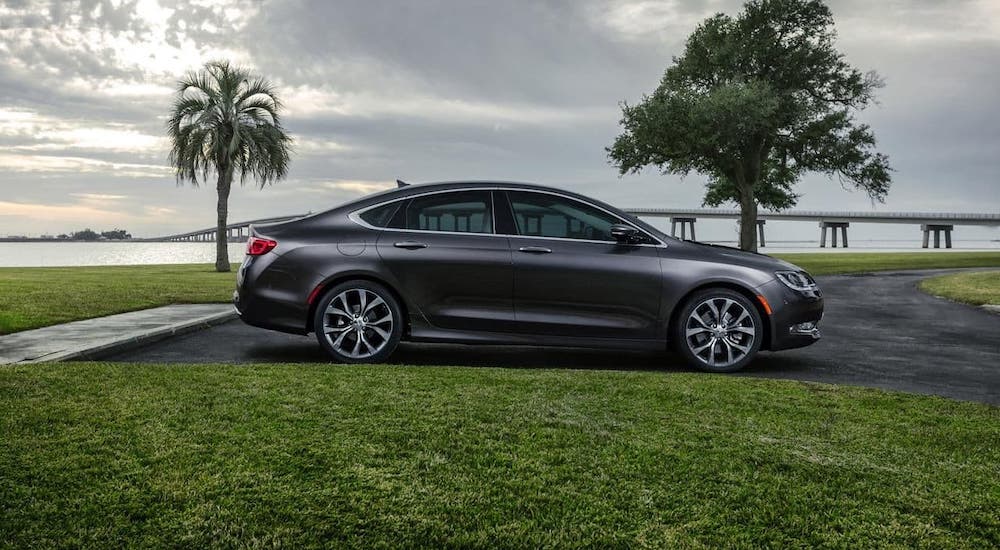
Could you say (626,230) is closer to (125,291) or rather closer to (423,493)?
(423,493)

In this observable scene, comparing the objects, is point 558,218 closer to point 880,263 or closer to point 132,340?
point 132,340

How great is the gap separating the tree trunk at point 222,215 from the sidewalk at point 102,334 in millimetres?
22124

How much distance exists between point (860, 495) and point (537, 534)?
171 centimetres

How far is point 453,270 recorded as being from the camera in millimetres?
7363

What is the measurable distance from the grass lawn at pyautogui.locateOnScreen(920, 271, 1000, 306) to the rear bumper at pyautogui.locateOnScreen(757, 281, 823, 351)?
1062 centimetres

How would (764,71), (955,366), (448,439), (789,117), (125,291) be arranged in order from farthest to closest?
(764,71) → (789,117) → (125,291) → (955,366) → (448,439)

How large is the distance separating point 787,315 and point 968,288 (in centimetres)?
1504

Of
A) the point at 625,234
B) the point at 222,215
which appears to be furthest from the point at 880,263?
the point at 625,234

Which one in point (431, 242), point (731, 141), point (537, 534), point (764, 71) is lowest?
point (537, 534)

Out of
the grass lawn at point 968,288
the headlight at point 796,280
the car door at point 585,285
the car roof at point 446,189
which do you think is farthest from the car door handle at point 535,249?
the grass lawn at point 968,288

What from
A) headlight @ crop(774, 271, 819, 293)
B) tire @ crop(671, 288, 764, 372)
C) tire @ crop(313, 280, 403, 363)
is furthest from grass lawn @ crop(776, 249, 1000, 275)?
tire @ crop(313, 280, 403, 363)

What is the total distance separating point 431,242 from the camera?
7.42 metres

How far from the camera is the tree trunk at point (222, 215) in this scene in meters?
33.3

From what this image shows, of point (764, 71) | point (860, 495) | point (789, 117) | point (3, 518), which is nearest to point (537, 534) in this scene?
point (860, 495)
